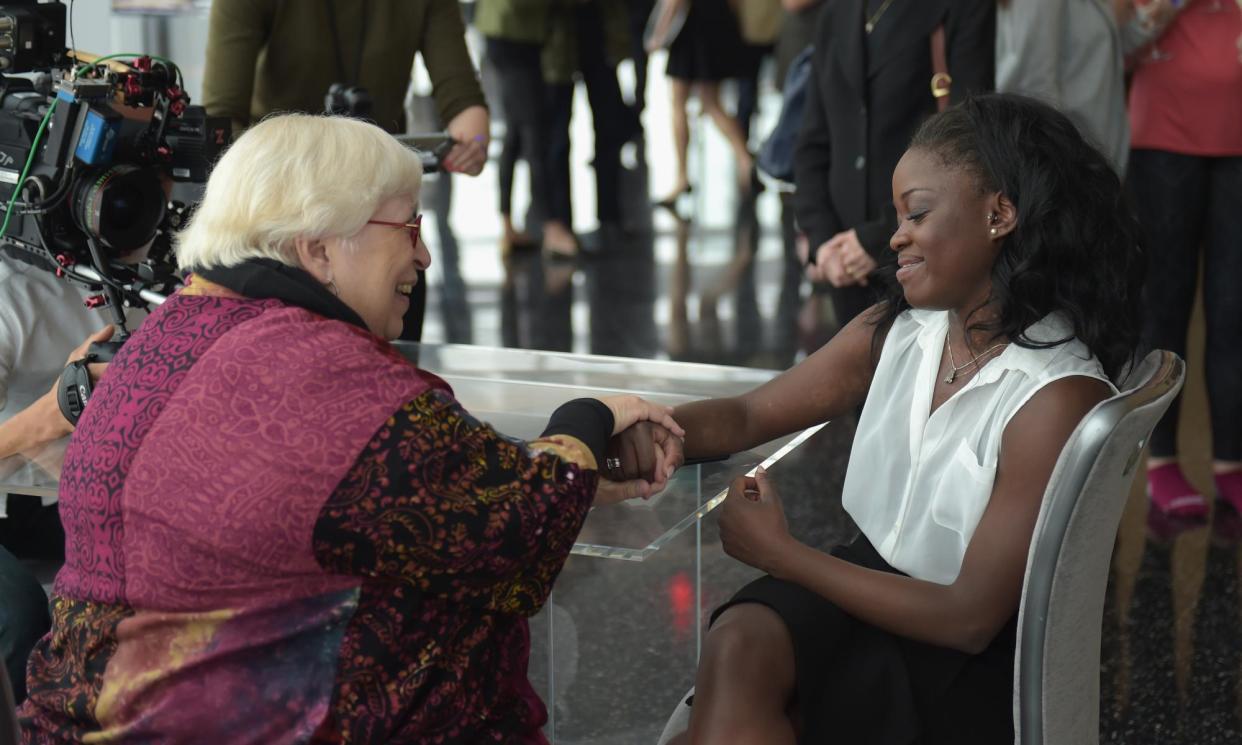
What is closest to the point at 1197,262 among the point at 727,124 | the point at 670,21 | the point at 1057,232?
the point at 1057,232

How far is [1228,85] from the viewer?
307 cm

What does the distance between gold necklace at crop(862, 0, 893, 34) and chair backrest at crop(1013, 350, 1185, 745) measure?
1412 millimetres

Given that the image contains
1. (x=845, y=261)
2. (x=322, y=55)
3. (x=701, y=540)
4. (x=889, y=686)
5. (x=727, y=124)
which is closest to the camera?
(x=889, y=686)

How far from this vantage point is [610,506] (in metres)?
1.65

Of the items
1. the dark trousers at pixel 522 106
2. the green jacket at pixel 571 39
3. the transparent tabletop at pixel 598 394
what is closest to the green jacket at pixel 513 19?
the dark trousers at pixel 522 106

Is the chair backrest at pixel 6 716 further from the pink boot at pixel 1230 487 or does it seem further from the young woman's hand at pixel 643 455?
the pink boot at pixel 1230 487

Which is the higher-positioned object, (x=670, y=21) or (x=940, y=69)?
(x=670, y=21)

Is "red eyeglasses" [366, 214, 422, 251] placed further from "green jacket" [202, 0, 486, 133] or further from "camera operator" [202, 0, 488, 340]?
"green jacket" [202, 0, 486, 133]

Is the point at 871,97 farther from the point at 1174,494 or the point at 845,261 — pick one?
the point at 1174,494

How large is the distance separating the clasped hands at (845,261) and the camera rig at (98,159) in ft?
3.74

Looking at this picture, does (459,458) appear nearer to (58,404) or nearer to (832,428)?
(58,404)

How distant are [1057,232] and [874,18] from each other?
123 centimetres

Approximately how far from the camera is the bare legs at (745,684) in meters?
1.45

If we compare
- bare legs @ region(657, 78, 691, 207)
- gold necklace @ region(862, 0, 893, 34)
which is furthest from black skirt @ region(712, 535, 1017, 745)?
bare legs @ region(657, 78, 691, 207)
